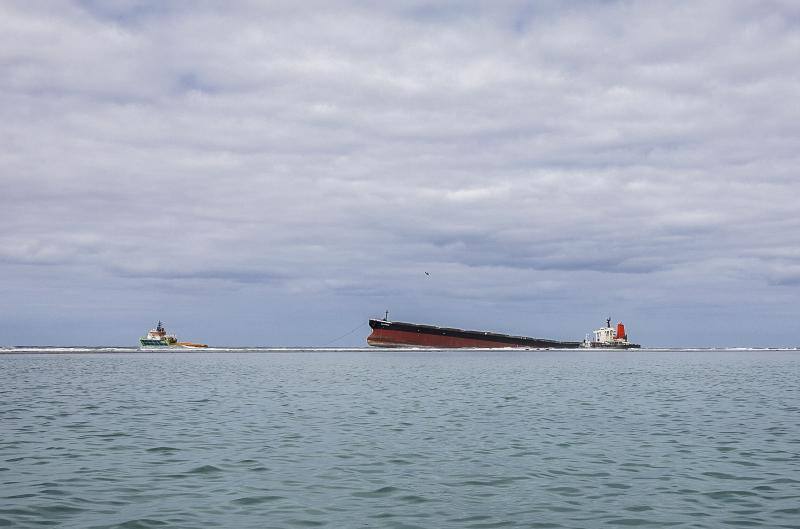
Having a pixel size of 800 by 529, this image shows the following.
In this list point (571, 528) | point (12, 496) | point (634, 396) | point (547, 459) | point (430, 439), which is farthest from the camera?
point (634, 396)

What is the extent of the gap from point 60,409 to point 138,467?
2241 cm

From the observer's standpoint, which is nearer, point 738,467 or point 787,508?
point 787,508

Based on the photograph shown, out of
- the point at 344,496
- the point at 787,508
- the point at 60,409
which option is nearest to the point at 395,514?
the point at 344,496

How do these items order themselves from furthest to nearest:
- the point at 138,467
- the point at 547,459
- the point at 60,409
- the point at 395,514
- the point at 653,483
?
the point at 60,409
the point at 547,459
the point at 138,467
the point at 653,483
the point at 395,514

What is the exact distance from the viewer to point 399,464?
24031 millimetres

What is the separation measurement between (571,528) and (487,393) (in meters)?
39.6

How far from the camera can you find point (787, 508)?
1789 centimetres

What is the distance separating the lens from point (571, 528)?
52.9 feet

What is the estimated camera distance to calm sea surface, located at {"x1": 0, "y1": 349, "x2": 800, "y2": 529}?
1736 centimetres

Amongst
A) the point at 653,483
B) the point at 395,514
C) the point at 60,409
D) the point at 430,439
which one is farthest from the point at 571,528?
the point at 60,409

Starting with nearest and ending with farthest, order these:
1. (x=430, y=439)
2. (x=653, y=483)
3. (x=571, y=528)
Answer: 1. (x=571, y=528)
2. (x=653, y=483)
3. (x=430, y=439)

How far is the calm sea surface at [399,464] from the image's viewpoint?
17.4m

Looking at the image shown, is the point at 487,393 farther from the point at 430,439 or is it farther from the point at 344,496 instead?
the point at 344,496

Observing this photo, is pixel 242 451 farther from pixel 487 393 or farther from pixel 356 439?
pixel 487 393
